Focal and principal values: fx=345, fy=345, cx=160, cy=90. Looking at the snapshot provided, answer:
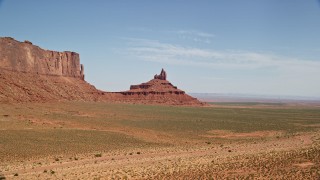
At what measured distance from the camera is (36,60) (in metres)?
110

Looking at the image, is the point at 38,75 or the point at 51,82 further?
the point at 51,82

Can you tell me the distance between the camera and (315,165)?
2566cm

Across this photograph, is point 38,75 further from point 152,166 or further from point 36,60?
point 152,166

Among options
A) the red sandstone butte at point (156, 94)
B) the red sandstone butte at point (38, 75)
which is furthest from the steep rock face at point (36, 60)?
the red sandstone butte at point (156, 94)

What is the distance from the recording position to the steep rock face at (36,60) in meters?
98.2

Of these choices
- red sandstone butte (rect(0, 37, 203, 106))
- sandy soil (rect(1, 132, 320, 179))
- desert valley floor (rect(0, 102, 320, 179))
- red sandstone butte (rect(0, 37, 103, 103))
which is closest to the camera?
sandy soil (rect(1, 132, 320, 179))

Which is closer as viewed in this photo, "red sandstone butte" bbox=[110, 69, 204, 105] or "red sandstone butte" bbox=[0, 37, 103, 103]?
"red sandstone butte" bbox=[0, 37, 103, 103]

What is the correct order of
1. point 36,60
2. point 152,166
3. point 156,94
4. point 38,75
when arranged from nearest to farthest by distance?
point 152,166 < point 38,75 < point 36,60 < point 156,94

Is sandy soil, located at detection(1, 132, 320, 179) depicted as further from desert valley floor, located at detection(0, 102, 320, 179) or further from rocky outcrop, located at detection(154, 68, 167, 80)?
rocky outcrop, located at detection(154, 68, 167, 80)

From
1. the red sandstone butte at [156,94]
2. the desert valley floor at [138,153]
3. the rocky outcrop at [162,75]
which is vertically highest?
the rocky outcrop at [162,75]

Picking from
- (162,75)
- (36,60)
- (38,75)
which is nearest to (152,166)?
(38,75)

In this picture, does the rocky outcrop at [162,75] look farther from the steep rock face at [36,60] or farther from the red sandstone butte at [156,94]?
the steep rock face at [36,60]

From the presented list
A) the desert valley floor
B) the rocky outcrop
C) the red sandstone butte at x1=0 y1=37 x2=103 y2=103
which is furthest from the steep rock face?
the rocky outcrop

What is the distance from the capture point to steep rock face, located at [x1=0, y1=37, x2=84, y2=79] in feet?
322
